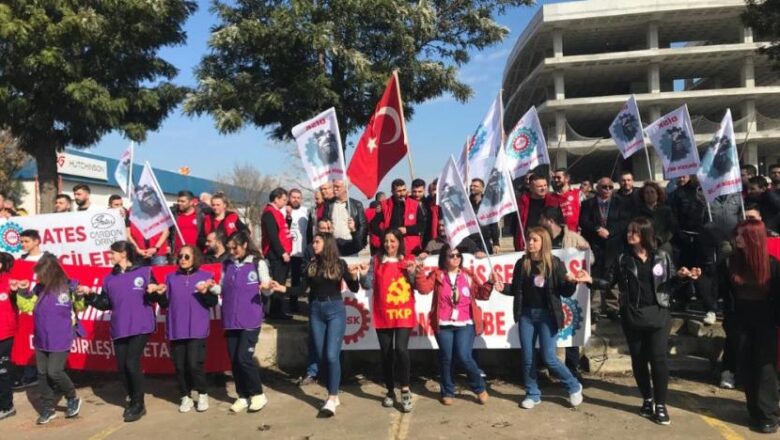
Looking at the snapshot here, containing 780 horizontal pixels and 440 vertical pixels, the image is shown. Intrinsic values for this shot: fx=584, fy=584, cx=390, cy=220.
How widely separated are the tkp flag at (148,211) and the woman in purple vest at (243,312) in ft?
4.30

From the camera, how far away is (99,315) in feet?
23.3

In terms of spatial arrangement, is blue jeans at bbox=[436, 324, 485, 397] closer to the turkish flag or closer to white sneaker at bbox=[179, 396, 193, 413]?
the turkish flag

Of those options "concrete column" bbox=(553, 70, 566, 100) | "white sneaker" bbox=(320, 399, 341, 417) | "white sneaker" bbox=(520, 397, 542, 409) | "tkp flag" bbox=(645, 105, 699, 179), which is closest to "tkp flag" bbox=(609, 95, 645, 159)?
"tkp flag" bbox=(645, 105, 699, 179)

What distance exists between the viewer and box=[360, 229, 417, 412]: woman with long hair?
227 inches

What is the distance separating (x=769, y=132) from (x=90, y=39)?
145ft

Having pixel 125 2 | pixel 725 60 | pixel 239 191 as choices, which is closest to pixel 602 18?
pixel 725 60

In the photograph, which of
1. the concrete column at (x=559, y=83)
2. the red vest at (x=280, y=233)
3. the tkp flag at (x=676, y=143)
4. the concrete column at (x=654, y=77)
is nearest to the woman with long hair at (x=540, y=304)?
the red vest at (x=280, y=233)

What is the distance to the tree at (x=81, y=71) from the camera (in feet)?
33.3

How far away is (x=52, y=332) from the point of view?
18.6 feet

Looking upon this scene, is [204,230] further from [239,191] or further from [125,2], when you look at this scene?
[239,191]

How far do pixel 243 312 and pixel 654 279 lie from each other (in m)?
3.89

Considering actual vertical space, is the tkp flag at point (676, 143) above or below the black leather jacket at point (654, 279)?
above

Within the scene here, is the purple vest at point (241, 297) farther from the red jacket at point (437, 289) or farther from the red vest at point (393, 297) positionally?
the red jacket at point (437, 289)

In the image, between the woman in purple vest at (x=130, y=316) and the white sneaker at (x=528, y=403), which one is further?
the woman in purple vest at (x=130, y=316)
